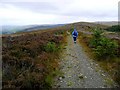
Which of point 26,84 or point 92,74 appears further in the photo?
point 92,74

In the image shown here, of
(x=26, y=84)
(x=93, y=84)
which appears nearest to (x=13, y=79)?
(x=26, y=84)

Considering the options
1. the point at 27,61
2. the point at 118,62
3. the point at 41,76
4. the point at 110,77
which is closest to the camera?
the point at 41,76

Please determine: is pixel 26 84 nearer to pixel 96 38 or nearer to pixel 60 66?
pixel 60 66

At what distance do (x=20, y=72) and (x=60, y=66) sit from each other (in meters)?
3.76

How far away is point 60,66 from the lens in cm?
1593

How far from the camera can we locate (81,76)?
44.3ft

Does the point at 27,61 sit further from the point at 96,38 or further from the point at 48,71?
the point at 96,38

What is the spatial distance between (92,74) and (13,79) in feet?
15.1

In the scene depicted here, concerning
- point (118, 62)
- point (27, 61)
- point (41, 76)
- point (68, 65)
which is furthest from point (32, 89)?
point (118, 62)

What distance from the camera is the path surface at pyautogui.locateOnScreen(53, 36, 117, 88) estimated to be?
1225 cm

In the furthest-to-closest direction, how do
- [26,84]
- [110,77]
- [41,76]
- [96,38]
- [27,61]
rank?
[96,38], [27,61], [110,77], [41,76], [26,84]

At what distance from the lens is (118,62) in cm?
1628

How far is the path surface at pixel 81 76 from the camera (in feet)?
40.2

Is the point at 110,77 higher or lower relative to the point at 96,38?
lower
